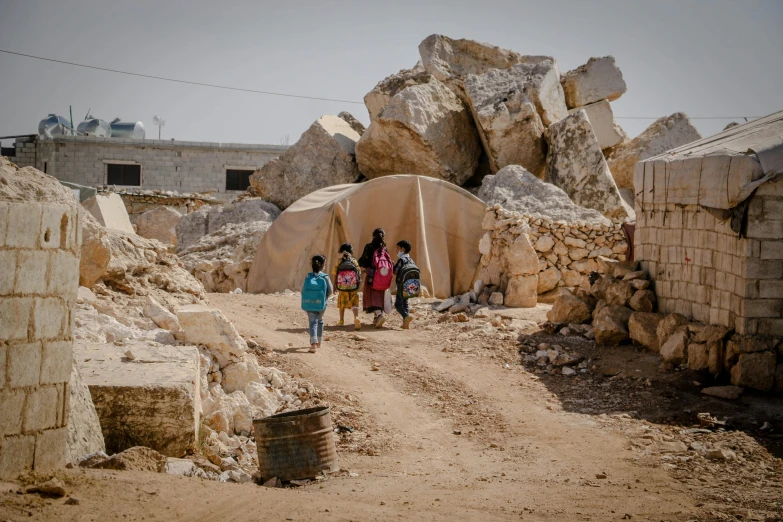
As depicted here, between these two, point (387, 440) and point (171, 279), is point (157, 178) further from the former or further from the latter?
point (387, 440)

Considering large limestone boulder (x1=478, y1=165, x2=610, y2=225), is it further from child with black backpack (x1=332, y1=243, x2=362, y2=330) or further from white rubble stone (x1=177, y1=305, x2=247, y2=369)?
white rubble stone (x1=177, y1=305, x2=247, y2=369)

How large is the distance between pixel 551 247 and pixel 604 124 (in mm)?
7158

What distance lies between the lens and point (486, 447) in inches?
248

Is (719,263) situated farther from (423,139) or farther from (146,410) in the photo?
(423,139)

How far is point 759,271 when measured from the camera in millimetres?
7531

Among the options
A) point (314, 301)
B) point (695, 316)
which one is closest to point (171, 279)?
point (314, 301)

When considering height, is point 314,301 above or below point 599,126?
below

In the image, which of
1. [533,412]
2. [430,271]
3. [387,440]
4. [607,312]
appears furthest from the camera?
[430,271]

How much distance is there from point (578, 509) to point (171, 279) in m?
5.34

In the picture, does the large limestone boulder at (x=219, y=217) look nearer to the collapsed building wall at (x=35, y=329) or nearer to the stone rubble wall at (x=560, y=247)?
the stone rubble wall at (x=560, y=247)

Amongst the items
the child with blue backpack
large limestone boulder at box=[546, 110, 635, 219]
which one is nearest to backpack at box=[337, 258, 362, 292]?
the child with blue backpack

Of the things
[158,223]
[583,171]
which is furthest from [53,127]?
[583,171]

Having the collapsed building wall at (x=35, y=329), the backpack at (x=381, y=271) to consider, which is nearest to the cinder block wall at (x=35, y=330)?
the collapsed building wall at (x=35, y=329)

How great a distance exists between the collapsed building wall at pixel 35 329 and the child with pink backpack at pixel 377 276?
6134mm
